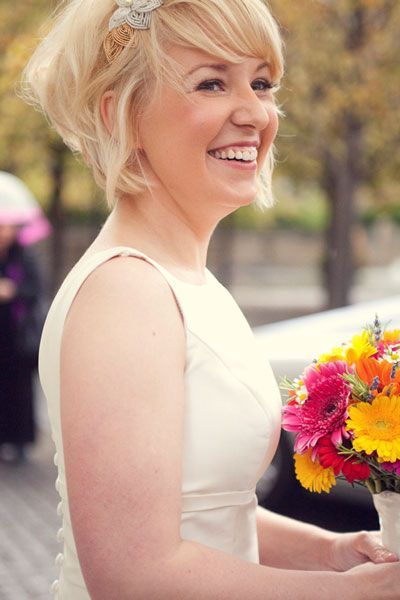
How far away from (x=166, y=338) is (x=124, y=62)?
0.52 m

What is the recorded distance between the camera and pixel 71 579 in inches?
74.5

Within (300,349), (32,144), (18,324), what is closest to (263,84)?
(300,349)

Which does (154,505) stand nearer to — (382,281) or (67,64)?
(67,64)

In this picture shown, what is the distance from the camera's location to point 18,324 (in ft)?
28.6

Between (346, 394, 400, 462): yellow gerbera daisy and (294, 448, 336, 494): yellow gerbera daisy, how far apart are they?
10cm

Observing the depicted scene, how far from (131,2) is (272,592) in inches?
40.7

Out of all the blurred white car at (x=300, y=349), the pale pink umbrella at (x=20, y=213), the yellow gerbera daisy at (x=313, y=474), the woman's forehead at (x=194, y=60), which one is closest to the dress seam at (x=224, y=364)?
the yellow gerbera daisy at (x=313, y=474)

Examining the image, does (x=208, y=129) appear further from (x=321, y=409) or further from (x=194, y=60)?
(x=321, y=409)

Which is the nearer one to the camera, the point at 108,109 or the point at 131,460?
the point at 131,460

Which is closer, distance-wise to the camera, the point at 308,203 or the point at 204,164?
the point at 204,164

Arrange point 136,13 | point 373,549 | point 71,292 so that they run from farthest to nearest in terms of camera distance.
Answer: point 373,549 → point 136,13 → point 71,292

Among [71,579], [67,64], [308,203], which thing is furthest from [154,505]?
[308,203]

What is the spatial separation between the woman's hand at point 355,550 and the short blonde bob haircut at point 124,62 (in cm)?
79

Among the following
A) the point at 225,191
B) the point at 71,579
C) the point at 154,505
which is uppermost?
the point at 225,191
